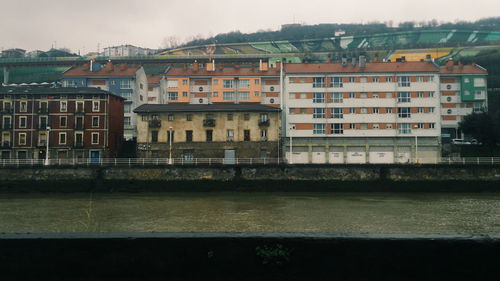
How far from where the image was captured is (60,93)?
55375 millimetres

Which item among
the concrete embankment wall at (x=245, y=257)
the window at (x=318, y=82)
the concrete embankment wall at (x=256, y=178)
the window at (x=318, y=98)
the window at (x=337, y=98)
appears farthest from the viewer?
the window at (x=318, y=82)

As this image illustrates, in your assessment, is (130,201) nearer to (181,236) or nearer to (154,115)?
(154,115)

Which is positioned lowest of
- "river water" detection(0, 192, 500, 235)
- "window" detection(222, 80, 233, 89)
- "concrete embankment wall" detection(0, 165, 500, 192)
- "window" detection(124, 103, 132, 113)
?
"river water" detection(0, 192, 500, 235)

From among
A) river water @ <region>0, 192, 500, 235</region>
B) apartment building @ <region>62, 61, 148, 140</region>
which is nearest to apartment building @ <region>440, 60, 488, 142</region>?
river water @ <region>0, 192, 500, 235</region>

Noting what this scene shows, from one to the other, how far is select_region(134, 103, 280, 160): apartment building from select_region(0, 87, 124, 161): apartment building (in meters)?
6.15

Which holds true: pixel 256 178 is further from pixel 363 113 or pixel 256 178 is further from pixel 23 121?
pixel 23 121

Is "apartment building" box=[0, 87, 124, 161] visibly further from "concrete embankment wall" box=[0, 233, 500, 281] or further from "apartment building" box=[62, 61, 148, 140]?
"concrete embankment wall" box=[0, 233, 500, 281]

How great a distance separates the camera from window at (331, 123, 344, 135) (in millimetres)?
60438

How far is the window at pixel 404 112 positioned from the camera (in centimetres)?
6047

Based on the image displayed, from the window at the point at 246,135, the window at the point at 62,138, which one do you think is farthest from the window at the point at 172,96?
the window at the point at 246,135

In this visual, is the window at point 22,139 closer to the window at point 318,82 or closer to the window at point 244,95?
the window at point 244,95

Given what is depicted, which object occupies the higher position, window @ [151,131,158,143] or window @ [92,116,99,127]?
window @ [92,116,99,127]

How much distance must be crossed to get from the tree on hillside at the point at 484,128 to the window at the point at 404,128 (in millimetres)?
8201

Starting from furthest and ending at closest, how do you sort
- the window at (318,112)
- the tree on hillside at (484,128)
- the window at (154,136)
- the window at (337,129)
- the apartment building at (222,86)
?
the apartment building at (222,86)
the window at (318,112)
the window at (337,129)
the tree on hillside at (484,128)
the window at (154,136)
